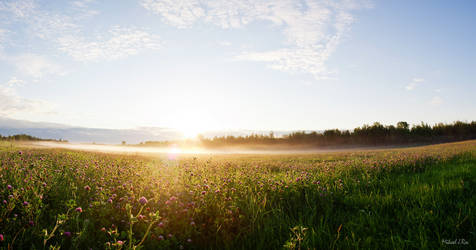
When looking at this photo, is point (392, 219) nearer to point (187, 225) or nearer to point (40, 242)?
point (187, 225)

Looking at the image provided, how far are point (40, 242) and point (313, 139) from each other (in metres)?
34.0

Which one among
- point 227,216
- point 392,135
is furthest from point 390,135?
point 227,216

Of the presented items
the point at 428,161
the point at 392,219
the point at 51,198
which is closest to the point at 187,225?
the point at 51,198

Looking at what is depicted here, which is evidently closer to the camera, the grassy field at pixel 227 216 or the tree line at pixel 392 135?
the grassy field at pixel 227 216

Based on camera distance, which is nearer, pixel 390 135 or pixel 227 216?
pixel 227 216

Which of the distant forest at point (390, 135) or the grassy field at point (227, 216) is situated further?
the distant forest at point (390, 135)

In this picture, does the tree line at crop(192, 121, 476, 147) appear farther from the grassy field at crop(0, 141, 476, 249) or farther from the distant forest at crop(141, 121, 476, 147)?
the grassy field at crop(0, 141, 476, 249)

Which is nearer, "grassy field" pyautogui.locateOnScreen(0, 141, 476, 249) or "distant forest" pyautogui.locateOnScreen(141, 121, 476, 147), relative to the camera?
"grassy field" pyautogui.locateOnScreen(0, 141, 476, 249)

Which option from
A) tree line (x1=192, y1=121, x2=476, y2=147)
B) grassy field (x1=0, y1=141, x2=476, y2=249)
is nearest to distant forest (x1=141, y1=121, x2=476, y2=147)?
tree line (x1=192, y1=121, x2=476, y2=147)

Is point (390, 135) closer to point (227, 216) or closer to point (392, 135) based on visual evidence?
point (392, 135)

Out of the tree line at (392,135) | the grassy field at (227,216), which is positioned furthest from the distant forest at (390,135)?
the grassy field at (227,216)

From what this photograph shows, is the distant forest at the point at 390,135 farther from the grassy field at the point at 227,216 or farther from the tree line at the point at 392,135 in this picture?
the grassy field at the point at 227,216

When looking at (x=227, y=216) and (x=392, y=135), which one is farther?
(x=392, y=135)

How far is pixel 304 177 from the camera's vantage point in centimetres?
577
